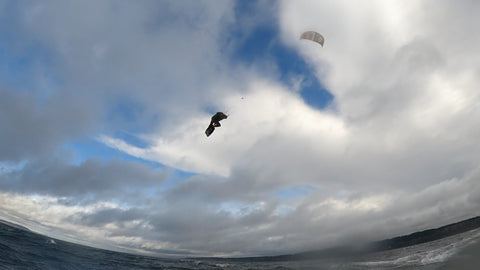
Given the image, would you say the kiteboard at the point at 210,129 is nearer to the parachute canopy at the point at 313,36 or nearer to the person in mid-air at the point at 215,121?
the person in mid-air at the point at 215,121

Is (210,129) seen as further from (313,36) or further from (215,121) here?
(313,36)

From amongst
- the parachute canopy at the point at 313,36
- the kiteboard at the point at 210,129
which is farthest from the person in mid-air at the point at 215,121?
the parachute canopy at the point at 313,36

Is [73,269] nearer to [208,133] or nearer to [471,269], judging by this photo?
[208,133]

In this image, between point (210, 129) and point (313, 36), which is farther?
point (313, 36)

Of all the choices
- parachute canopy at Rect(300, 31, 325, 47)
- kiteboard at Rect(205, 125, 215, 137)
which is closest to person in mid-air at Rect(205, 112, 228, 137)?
kiteboard at Rect(205, 125, 215, 137)

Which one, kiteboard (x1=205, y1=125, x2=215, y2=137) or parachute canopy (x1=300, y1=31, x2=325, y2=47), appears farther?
parachute canopy (x1=300, y1=31, x2=325, y2=47)

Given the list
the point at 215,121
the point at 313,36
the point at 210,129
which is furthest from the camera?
the point at 313,36

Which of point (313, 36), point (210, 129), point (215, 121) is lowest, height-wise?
point (210, 129)

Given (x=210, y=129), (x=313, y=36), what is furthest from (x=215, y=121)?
(x=313, y=36)

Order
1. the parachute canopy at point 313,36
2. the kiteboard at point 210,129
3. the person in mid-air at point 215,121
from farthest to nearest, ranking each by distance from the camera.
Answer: the parachute canopy at point 313,36, the kiteboard at point 210,129, the person in mid-air at point 215,121

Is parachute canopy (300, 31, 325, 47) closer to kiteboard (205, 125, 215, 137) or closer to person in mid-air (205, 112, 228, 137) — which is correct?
person in mid-air (205, 112, 228, 137)

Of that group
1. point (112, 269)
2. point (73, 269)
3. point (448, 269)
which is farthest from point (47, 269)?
point (448, 269)

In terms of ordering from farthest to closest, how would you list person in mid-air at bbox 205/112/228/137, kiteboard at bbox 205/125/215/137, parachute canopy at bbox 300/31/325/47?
parachute canopy at bbox 300/31/325/47
kiteboard at bbox 205/125/215/137
person in mid-air at bbox 205/112/228/137

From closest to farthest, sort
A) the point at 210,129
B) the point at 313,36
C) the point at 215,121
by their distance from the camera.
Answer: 1. the point at 215,121
2. the point at 210,129
3. the point at 313,36
